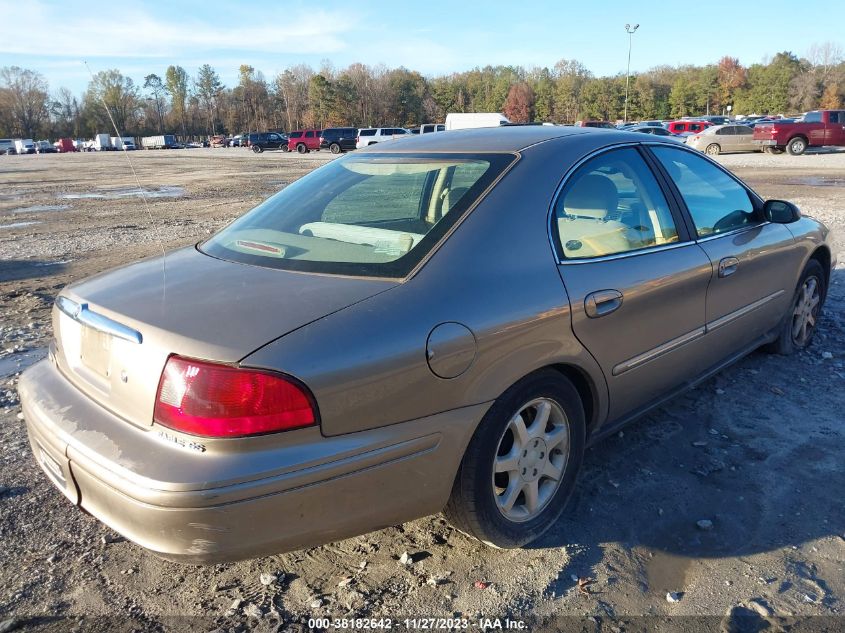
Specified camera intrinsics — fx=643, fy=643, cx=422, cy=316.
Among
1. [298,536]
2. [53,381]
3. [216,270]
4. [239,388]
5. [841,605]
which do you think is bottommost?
[841,605]

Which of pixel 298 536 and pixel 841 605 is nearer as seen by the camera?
pixel 298 536

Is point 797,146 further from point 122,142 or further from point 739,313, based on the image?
point 122,142

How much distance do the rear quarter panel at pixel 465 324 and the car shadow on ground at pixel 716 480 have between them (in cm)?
48

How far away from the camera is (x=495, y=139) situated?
3.10 meters

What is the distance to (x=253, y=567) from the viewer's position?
2.56 meters

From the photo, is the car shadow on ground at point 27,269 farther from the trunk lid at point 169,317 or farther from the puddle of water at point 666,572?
the puddle of water at point 666,572

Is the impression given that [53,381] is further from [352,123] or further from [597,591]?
[352,123]

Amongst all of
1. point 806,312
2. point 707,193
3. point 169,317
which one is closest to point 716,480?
point 707,193

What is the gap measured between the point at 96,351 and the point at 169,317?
39 centimetres

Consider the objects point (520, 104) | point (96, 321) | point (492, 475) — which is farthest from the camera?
point (520, 104)

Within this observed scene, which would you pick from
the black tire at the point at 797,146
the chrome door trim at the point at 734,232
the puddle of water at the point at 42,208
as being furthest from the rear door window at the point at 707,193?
the black tire at the point at 797,146

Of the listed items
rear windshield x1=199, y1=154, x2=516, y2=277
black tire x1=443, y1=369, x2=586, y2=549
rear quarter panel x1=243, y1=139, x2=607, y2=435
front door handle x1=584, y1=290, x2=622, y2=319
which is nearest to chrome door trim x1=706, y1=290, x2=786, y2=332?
front door handle x1=584, y1=290, x2=622, y2=319

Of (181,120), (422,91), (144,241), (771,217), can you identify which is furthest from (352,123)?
(771,217)

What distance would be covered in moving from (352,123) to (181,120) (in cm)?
3067
